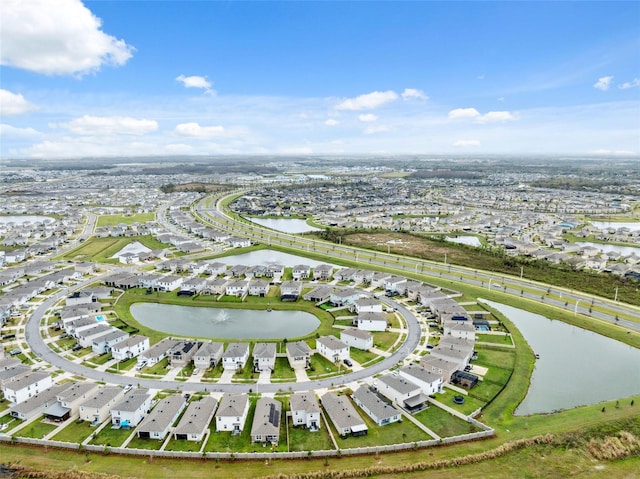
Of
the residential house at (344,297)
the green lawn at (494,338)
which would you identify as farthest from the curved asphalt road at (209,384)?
the residential house at (344,297)

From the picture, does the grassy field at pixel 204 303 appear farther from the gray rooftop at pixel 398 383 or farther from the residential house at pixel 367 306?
the gray rooftop at pixel 398 383

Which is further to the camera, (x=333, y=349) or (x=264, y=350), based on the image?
(x=333, y=349)

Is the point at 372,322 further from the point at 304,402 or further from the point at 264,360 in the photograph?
the point at 304,402

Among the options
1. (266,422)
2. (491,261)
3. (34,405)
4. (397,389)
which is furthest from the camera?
Result: (491,261)

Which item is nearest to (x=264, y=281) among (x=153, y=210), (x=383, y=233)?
(x=383, y=233)

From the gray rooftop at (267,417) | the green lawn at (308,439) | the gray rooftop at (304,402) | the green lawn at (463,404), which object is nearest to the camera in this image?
the green lawn at (308,439)

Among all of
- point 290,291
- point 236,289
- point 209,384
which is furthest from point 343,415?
point 236,289

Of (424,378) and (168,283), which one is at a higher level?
(168,283)
